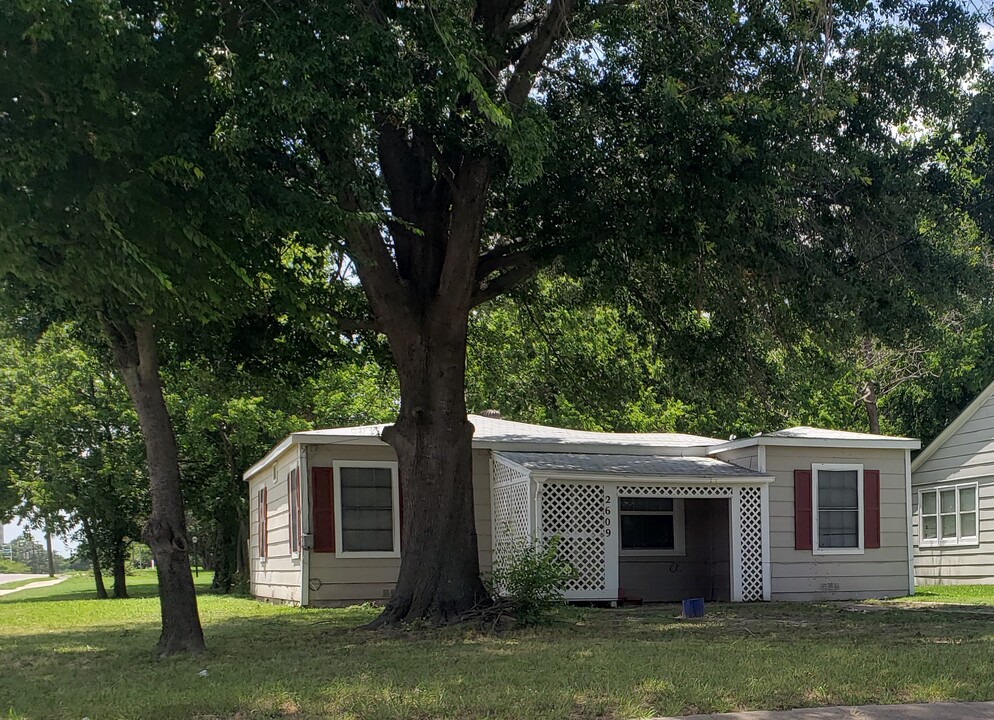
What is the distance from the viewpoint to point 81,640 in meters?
10.5

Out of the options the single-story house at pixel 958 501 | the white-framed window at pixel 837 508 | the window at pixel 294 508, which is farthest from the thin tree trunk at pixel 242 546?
the single-story house at pixel 958 501

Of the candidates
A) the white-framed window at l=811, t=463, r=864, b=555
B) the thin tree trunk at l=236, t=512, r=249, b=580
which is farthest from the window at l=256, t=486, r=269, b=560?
the white-framed window at l=811, t=463, r=864, b=555

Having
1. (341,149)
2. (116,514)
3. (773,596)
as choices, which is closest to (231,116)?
(341,149)

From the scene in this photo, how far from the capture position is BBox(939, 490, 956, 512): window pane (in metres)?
19.5

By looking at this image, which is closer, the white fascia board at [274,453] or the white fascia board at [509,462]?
Result: the white fascia board at [509,462]

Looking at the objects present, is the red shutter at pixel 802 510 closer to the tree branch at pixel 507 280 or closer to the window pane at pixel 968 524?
the window pane at pixel 968 524

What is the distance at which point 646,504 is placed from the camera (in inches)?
633

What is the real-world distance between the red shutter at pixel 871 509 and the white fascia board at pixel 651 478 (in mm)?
2030

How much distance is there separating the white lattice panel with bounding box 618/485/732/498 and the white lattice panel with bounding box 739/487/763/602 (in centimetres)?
40

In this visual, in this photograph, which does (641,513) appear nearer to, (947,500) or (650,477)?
(650,477)

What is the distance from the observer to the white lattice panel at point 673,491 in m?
14.4

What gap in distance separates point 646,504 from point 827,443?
3.14 m

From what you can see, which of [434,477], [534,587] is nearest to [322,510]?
[434,477]

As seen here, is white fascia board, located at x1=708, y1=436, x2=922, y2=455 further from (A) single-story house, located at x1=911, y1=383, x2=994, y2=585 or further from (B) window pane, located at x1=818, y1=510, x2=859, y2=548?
(A) single-story house, located at x1=911, y1=383, x2=994, y2=585
